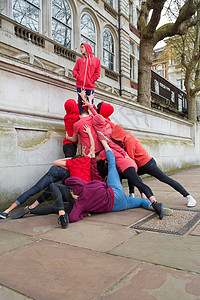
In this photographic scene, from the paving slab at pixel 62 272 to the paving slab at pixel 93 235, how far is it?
174mm

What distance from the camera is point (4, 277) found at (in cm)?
196

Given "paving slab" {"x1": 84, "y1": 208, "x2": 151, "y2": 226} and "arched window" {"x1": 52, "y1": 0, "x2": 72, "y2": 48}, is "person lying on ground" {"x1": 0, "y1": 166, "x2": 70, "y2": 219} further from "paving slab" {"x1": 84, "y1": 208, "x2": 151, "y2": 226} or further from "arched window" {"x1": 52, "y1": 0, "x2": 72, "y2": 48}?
"arched window" {"x1": 52, "y1": 0, "x2": 72, "y2": 48}

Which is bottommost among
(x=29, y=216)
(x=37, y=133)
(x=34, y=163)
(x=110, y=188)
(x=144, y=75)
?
(x=29, y=216)

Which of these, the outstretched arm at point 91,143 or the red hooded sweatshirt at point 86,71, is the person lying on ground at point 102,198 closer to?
the outstretched arm at point 91,143

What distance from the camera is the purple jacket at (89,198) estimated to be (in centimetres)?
354

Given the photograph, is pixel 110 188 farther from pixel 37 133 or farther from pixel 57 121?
pixel 57 121

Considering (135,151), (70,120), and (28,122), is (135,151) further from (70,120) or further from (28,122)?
(28,122)

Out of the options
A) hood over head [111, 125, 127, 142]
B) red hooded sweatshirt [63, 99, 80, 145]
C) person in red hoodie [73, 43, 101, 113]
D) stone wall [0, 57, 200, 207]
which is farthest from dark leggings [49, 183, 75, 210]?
person in red hoodie [73, 43, 101, 113]

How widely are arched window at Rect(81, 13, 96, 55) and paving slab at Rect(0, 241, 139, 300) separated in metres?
18.0

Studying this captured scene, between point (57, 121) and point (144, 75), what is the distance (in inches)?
280

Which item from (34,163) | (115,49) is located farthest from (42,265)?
(115,49)

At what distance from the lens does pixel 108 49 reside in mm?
21734

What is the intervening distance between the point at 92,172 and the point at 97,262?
2.08 meters

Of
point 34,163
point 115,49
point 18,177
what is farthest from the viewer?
point 115,49
